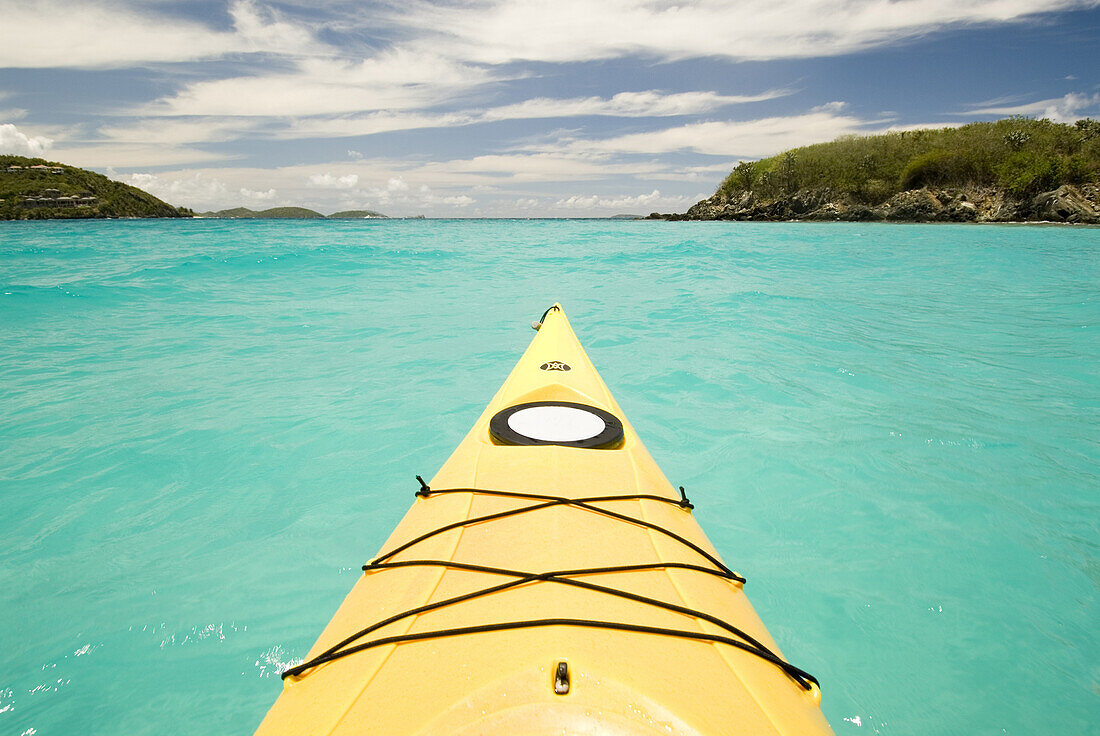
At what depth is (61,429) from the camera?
4.55 metres

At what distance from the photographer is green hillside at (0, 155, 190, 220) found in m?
50.8

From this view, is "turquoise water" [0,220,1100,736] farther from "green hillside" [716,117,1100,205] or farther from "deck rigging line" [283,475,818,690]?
"green hillside" [716,117,1100,205]

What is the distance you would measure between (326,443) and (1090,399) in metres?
7.91

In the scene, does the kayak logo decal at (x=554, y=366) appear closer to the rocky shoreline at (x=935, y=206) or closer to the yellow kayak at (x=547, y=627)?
the yellow kayak at (x=547, y=627)

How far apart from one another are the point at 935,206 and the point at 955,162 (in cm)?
501

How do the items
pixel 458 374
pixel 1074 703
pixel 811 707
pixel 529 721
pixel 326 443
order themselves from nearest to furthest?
1. pixel 529 721
2. pixel 811 707
3. pixel 1074 703
4. pixel 326 443
5. pixel 458 374

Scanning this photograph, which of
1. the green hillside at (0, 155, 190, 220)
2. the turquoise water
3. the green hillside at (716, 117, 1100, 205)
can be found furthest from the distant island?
the green hillside at (0, 155, 190, 220)

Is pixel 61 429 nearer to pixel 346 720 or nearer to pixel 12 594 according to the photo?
pixel 12 594

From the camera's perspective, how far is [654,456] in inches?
172

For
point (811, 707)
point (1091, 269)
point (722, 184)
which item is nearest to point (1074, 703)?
point (811, 707)

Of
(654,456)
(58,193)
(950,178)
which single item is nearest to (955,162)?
(950,178)

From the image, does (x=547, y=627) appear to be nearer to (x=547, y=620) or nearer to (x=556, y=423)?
(x=547, y=620)

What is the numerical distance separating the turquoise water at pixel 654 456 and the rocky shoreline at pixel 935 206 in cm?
4286

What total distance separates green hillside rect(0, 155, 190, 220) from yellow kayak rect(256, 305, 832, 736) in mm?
74763
